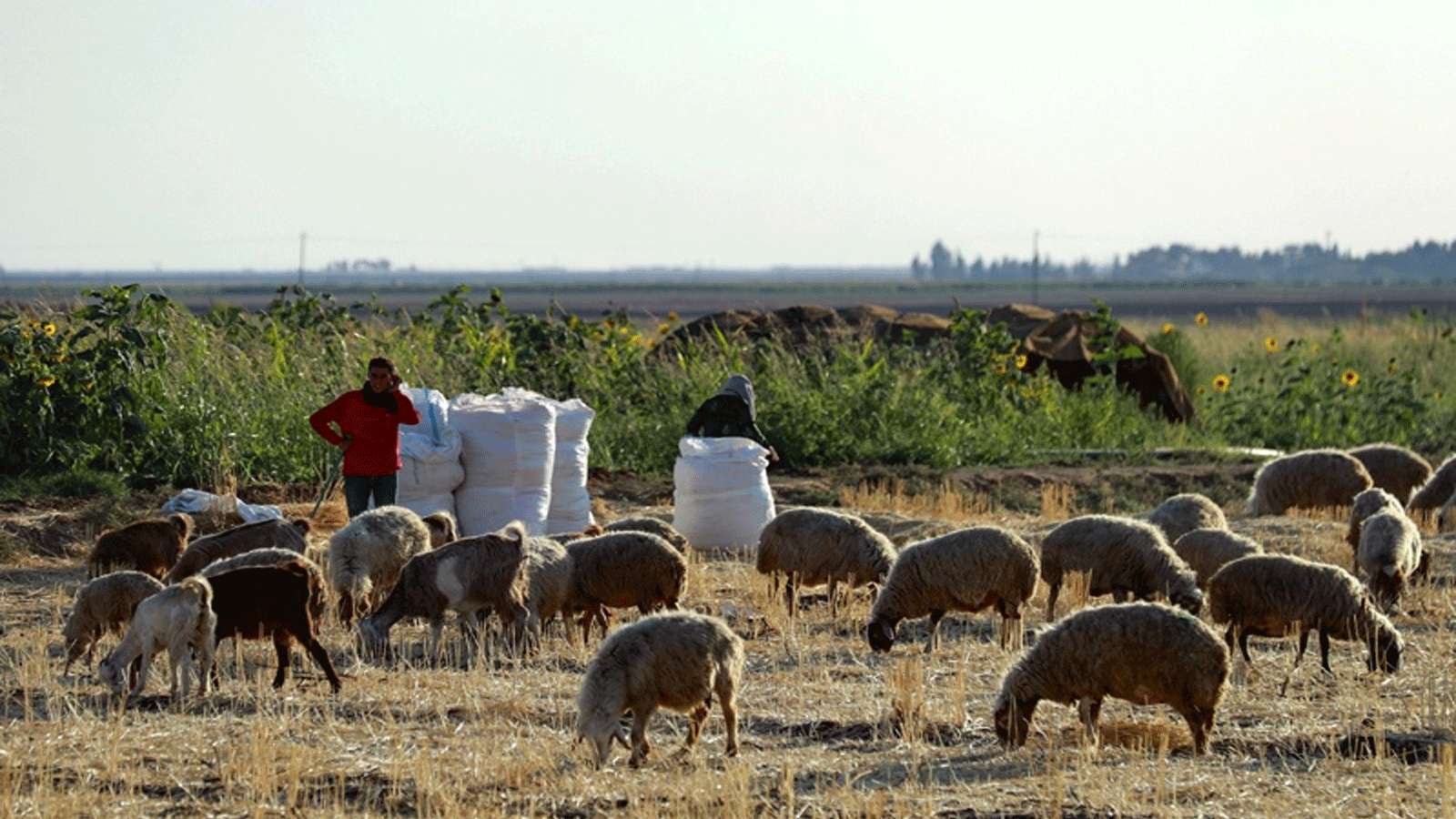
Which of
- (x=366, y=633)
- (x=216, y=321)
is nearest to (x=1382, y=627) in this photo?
(x=366, y=633)

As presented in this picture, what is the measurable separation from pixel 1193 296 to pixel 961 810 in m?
101

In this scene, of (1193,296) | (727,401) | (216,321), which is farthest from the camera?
(1193,296)

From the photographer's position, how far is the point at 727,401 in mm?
16969

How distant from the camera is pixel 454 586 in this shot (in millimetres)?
11000

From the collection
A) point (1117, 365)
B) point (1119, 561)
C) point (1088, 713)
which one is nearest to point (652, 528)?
point (1119, 561)

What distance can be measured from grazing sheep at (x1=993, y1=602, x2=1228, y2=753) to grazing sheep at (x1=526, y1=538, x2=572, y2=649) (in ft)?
10.9

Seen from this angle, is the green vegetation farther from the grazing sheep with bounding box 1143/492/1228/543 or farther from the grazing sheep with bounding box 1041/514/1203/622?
the grazing sheep with bounding box 1041/514/1203/622

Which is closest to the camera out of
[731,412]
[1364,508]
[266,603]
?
[266,603]

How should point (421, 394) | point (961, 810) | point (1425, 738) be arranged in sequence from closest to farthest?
point (961, 810) < point (1425, 738) < point (421, 394)

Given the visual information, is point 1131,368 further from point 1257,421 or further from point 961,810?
point 961,810

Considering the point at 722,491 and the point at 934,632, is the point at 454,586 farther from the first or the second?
the point at 722,491

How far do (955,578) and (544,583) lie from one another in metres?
2.39

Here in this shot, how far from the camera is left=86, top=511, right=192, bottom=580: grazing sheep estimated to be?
42.2ft

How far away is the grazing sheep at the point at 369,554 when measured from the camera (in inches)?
468
